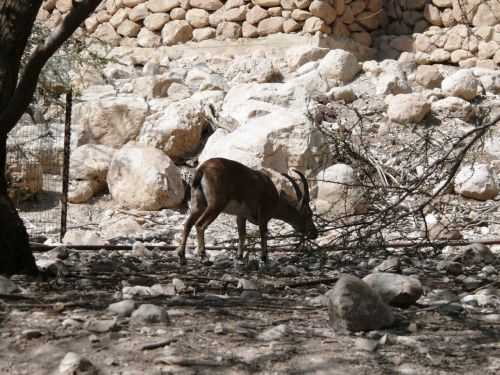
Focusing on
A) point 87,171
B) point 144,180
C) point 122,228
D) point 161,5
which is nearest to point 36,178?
point 87,171

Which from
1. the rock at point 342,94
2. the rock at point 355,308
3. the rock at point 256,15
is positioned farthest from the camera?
the rock at point 256,15

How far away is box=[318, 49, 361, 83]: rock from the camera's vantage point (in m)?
15.0

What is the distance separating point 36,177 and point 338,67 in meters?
6.61

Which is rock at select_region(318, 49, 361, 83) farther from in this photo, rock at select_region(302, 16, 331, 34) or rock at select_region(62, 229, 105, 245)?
rock at select_region(62, 229, 105, 245)

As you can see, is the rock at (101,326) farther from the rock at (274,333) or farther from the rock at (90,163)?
the rock at (90,163)

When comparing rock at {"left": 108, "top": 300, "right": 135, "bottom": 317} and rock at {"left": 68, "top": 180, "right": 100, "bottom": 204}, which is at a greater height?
rock at {"left": 68, "top": 180, "right": 100, "bottom": 204}

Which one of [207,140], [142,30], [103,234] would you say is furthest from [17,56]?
[142,30]

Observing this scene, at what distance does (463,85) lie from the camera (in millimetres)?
14469

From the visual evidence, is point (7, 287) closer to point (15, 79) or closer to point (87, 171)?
point (15, 79)

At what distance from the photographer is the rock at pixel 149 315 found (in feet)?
11.7

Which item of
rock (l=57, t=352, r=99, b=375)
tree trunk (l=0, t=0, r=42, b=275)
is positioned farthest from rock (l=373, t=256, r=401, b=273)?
rock (l=57, t=352, r=99, b=375)

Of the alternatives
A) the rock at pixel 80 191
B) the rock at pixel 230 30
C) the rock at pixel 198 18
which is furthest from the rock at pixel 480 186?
the rock at pixel 198 18

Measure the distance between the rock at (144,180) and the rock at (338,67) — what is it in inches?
186

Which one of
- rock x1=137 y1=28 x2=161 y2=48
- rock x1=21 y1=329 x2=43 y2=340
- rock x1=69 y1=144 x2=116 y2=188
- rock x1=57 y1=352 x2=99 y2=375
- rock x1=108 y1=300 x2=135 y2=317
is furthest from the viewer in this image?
rock x1=137 y1=28 x2=161 y2=48
